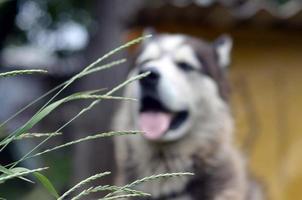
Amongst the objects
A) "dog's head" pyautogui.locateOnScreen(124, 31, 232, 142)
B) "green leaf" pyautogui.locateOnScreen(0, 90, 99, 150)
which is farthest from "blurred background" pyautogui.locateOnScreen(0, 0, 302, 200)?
"green leaf" pyautogui.locateOnScreen(0, 90, 99, 150)

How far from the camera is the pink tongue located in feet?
17.4

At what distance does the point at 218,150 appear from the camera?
17.7 ft

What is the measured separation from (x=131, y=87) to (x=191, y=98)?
0.33m

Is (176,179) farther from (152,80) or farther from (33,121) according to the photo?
(33,121)

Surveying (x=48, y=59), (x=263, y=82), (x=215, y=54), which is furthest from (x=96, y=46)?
(x=48, y=59)

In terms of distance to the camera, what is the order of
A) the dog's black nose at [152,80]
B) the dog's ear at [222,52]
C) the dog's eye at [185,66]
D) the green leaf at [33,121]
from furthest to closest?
1. the dog's ear at [222,52]
2. the dog's eye at [185,66]
3. the dog's black nose at [152,80]
4. the green leaf at [33,121]

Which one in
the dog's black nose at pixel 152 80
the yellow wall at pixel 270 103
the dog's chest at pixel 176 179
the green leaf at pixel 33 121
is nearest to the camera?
the green leaf at pixel 33 121

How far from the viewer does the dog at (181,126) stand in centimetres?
517

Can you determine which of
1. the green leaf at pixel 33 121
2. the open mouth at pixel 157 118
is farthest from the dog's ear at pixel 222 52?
the green leaf at pixel 33 121

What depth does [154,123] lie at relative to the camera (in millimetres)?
5410

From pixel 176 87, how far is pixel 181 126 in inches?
9.1

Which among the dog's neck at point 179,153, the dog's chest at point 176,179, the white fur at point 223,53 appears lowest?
the dog's chest at point 176,179

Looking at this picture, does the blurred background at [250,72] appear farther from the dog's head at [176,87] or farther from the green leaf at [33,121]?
the green leaf at [33,121]

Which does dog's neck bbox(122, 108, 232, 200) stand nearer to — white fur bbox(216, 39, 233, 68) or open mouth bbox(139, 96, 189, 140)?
open mouth bbox(139, 96, 189, 140)
